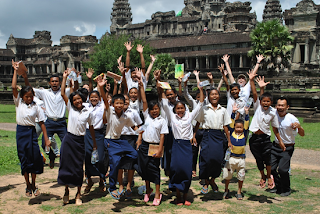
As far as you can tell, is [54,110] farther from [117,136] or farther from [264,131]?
[264,131]

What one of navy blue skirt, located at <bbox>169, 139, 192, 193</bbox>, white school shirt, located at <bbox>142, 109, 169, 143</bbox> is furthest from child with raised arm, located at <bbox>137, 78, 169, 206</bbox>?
navy blue skirt, located at <bbox>169, 139, 192, 193</bbox>

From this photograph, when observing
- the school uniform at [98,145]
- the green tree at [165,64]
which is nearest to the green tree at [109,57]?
the green tree at [165,64]

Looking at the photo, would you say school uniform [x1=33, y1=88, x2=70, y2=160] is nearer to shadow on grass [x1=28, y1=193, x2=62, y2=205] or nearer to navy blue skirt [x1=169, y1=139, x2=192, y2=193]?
shadow on grass [x1=28, y1=193, x2=62, y2=205]

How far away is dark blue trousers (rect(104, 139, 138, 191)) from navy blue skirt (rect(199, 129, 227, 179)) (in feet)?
4.60

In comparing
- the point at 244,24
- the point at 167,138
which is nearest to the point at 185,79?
the point at 167,138

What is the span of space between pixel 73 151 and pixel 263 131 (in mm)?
3937

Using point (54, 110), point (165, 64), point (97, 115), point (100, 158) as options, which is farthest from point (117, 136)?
point (165, 64)

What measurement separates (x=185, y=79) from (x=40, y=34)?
106252 mm

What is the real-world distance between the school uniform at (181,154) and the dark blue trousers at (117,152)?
2.68 feet

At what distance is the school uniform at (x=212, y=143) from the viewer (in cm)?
653

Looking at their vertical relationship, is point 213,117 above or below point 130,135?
above

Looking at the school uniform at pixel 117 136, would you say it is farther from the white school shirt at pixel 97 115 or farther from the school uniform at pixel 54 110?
the school uniform at pixel 54 110

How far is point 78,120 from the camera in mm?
5977

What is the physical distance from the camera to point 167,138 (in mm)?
7027
